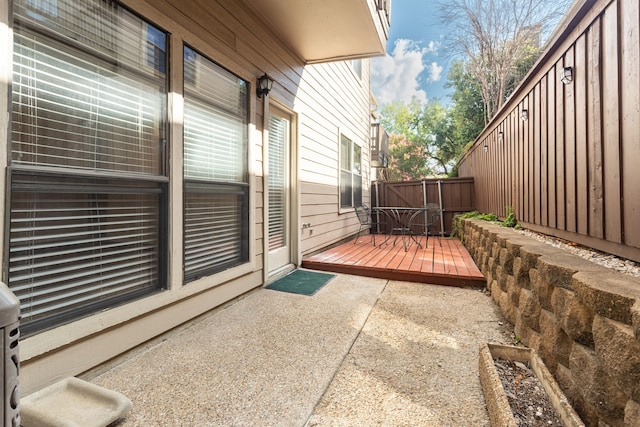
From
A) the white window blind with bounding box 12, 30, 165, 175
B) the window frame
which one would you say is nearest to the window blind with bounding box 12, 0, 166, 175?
the white window blind with bounding box 12, 30, 165, 175

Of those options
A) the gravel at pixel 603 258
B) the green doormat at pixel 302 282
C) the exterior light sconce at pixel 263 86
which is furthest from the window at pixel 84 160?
the gravel at pixel 603 258

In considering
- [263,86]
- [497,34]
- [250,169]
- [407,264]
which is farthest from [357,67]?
[250,169]

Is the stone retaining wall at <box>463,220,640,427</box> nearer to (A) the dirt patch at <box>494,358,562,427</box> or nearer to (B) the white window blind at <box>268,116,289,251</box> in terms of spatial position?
(A) the dirt patch at <box>494,358,562,427</box>

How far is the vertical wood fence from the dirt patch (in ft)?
21.1

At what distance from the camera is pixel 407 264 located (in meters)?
3.87

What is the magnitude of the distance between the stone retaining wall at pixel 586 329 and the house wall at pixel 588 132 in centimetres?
29

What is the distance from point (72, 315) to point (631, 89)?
3.02 metres

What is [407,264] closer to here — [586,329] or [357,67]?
[586,329]

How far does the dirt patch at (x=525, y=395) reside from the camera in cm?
114

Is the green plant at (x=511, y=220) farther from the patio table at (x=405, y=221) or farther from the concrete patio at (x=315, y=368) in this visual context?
the patio table at (x=405, y=221)

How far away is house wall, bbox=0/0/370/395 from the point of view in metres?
1.50

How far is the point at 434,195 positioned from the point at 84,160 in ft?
→ 25.1

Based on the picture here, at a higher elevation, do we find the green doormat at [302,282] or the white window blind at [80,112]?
the white window blind at [80,112]

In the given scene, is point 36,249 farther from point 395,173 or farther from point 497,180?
point 395,173
